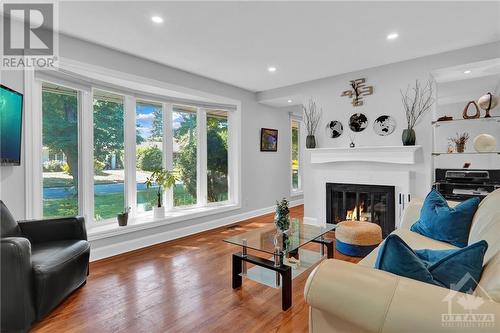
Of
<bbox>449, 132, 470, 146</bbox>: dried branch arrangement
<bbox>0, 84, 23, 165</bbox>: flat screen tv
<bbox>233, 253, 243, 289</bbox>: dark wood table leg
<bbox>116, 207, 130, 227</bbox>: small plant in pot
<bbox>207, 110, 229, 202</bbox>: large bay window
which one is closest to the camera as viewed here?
<bbox>0, 84, 23, 165</bbox>: flat screen tv

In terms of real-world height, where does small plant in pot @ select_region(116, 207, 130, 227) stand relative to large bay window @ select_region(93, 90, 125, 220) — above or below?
below

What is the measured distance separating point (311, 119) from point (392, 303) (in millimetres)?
4121

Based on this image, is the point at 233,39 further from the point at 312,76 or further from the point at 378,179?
the point at 378,179

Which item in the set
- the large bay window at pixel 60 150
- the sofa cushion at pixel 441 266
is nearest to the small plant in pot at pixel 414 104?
the sofa cushion at pixel 441 266

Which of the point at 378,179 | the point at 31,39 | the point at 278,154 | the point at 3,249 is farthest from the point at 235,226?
the point at 31,39

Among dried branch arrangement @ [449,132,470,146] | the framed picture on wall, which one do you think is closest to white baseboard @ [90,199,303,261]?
the framed picture on wall

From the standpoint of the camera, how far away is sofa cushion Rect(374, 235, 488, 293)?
42.6 inches

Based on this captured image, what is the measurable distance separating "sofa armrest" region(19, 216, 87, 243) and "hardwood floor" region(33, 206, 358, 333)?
530 mm

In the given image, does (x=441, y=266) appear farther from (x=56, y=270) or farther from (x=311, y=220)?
(x=311, y=220)

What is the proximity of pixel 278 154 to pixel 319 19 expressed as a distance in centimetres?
373

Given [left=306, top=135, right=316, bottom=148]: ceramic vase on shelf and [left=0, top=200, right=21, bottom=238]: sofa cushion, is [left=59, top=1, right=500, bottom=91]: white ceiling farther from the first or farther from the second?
[left=0, top=200, right=21, bottom=238]: sofa cushion

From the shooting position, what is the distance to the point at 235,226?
488 centimetres

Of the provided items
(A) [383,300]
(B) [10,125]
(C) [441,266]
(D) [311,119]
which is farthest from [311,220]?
(B) [10,125]

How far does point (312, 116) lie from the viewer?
4762 mm
